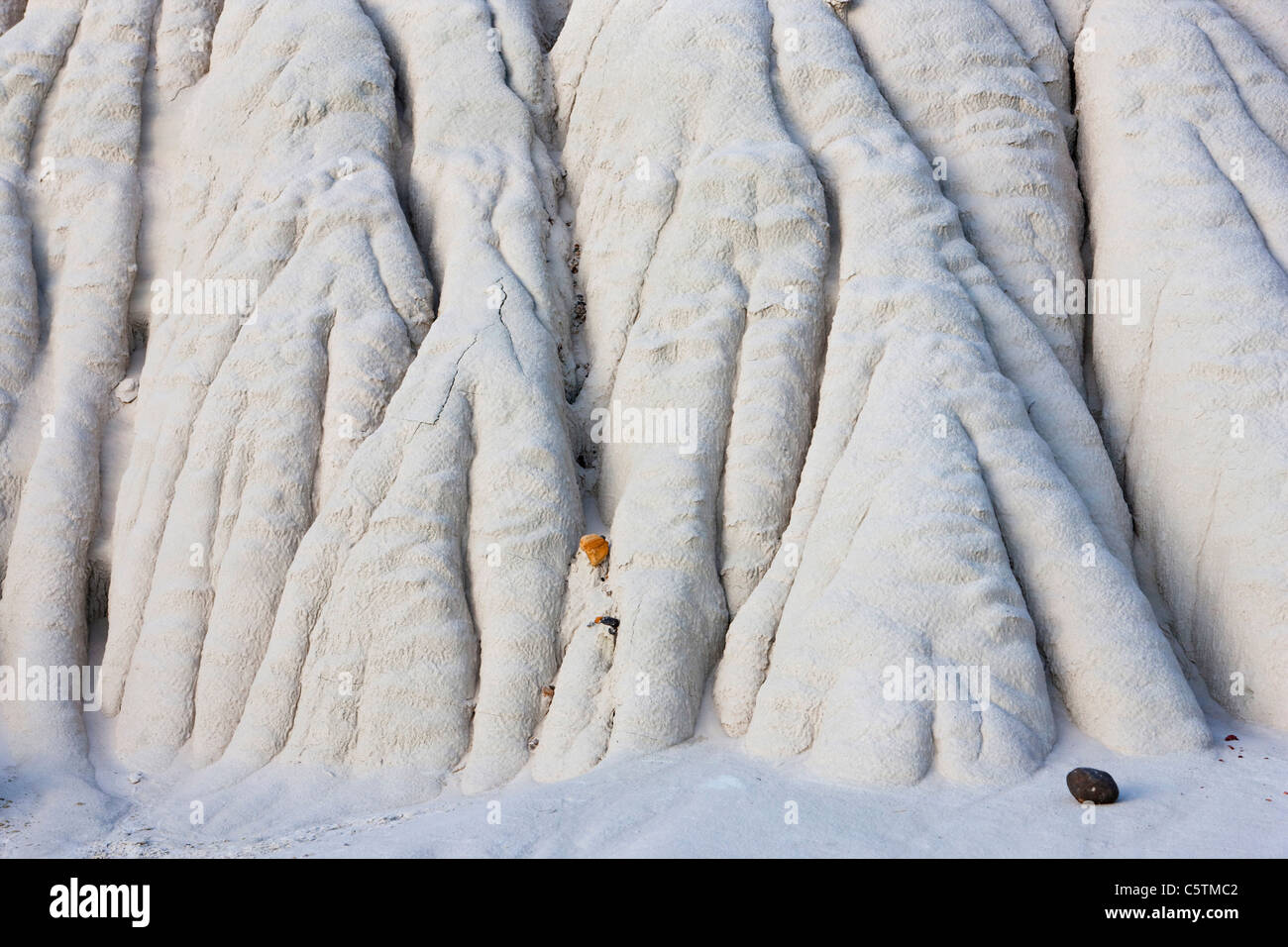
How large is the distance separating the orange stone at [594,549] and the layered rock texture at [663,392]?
30mm

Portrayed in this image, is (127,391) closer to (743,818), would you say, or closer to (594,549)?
(594,549)

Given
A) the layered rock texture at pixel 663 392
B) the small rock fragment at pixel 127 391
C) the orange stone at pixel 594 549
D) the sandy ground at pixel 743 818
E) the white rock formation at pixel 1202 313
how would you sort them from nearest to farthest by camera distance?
the sandy ground at pixel 743 818, the layered rock texture at pixel 663 392, the white rock formation at pixel 1202 313, the orange stone at pixel 594 549, the small rock fragment at pixel 127 391

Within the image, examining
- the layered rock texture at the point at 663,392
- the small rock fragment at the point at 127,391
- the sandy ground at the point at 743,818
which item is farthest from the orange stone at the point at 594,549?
the small rock fragment at the point at 127,391

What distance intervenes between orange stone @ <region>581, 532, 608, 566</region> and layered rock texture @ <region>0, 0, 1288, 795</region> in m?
0.03

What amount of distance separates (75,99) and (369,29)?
126 inches

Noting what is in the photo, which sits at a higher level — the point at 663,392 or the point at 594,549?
the point at 663,392

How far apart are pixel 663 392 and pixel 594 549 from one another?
1313 mm

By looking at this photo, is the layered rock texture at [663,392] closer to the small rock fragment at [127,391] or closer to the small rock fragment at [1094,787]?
the small rock fragment at [127,391]

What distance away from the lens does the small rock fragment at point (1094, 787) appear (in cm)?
543

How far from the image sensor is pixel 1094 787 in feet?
17.8

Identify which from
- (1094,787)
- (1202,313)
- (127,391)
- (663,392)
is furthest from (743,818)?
(127,391)

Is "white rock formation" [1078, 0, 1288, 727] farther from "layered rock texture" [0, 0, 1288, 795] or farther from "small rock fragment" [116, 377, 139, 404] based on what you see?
"small rock fragment" [116, 377, 139, 404]

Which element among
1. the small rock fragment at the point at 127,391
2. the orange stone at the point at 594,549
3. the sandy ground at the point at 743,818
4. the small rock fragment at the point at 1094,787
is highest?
the small rock fragment at the point at 127,391

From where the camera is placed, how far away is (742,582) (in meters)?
7.29
